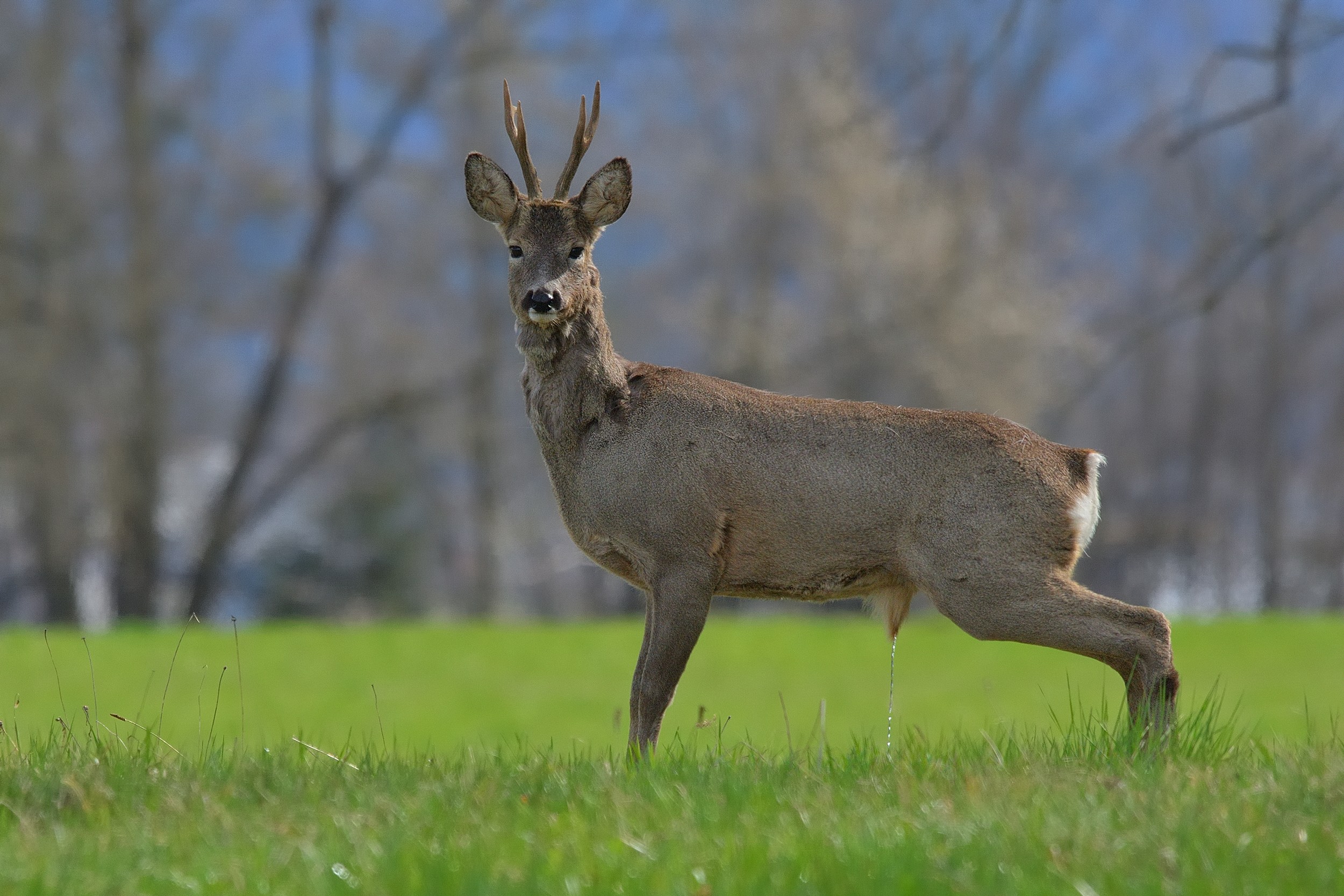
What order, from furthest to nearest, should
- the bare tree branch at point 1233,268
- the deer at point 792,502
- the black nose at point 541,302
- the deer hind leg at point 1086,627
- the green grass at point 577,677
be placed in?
1. the green grass at point 577,677
2. the bare tree branch at point 1233,268
3. the black nose at point 541,302
4. the deer at point 792,502
5. the deer hind leg at point 1086,627

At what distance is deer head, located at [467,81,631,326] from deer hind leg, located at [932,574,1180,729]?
1676 millimetres

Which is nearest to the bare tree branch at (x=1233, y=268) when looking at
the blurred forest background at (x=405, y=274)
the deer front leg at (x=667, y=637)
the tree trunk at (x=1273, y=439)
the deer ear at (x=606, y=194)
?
the deer ear at (x=606, y=194)

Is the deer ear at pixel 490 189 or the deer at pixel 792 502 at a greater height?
the deer ear at pixel 490 189

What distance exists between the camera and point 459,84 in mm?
27125

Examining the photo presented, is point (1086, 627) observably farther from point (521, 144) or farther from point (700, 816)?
point (521, 144)

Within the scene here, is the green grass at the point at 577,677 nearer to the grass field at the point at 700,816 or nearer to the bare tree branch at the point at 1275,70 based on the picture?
the bare tree branch at the point at 1275,70

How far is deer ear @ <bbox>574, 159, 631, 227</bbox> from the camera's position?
5.39 m

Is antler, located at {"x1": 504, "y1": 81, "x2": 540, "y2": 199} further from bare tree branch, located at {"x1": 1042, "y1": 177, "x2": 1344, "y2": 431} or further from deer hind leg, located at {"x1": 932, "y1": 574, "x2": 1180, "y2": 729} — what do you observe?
bare tree branch, located at {"x1": 1042, "y1": 177, "x2": 1344, "y2": 431}

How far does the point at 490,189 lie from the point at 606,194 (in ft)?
1.38

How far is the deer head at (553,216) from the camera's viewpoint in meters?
5.30

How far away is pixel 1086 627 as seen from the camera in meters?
4.94

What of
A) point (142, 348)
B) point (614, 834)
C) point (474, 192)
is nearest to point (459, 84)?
point (142, 348)

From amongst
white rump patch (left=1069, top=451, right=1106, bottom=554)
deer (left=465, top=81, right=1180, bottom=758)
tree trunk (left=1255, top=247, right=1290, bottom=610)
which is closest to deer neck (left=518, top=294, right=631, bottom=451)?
deer (left=465, top=81, right=1180, bottom=758)

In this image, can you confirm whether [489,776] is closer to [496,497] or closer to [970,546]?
[970,546]
